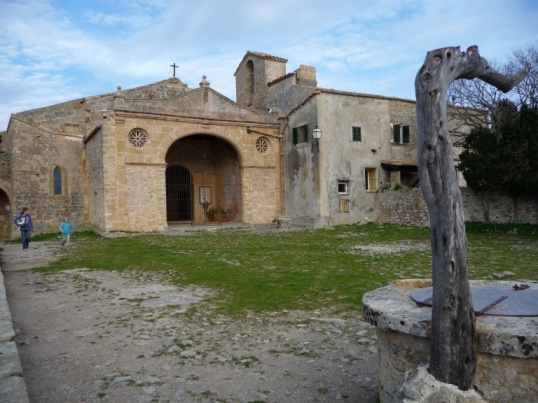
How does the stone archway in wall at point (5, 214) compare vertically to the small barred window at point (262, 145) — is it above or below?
below

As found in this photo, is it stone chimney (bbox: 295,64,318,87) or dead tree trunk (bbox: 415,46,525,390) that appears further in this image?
stone chimney (bbox: 295,64,318,87)

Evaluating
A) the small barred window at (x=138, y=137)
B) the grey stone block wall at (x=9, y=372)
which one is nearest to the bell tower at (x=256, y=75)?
the small barred window at (x=138, y=137)

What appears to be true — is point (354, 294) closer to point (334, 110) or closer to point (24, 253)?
point (24, 253)

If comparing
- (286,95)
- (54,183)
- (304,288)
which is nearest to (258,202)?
(286,95)

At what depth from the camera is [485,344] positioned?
2736 mm

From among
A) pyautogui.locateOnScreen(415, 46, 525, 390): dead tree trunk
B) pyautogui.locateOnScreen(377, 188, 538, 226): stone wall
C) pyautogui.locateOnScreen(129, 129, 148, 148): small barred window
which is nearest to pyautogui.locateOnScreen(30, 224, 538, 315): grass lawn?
pyautogui.locateOnScreen(377, 188, 538, 226): stone wall

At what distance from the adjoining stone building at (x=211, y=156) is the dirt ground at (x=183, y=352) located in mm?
→ 13900

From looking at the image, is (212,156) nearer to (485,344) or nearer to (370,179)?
(370,179)

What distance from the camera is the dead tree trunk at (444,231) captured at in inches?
105

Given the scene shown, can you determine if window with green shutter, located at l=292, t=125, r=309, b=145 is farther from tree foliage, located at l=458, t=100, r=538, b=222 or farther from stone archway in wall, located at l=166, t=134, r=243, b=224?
tree foliage, located at l=458, t=100, r=538, b=222

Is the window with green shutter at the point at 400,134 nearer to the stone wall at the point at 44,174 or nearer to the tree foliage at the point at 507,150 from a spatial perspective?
the tree foliage at the point at 507,150

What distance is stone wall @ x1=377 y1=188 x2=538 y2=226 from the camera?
17.4 m

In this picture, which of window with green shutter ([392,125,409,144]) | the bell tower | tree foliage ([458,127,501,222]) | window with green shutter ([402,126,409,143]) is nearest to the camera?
tree foliage ([458,127,501,222])

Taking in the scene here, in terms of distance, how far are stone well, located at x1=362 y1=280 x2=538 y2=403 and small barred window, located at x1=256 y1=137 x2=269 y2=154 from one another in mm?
20410
